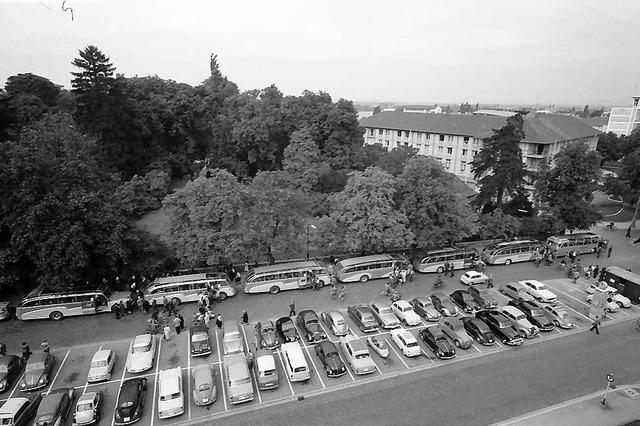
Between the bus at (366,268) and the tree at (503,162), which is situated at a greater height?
the tree at (503,162)

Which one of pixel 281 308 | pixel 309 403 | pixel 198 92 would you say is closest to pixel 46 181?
pixel 281 308

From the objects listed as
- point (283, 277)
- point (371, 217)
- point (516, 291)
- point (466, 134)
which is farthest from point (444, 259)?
point (466, 134)

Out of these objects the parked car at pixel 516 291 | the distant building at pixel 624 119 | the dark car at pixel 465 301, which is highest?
the distant building at pixel 624 119

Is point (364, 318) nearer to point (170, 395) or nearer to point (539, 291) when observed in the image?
point (170, 395)

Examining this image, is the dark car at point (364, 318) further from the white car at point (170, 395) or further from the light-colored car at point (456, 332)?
the white car at point (170, 395)

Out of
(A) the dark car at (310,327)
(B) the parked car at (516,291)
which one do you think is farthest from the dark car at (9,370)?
(B) the parked car at (516,291)

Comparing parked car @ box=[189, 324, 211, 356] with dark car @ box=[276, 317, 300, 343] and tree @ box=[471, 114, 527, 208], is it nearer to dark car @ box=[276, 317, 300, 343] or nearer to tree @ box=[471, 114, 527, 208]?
dark car @ box=[276, 317, 300, 343]

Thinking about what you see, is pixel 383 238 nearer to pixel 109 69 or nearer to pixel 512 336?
pixel 512 336
